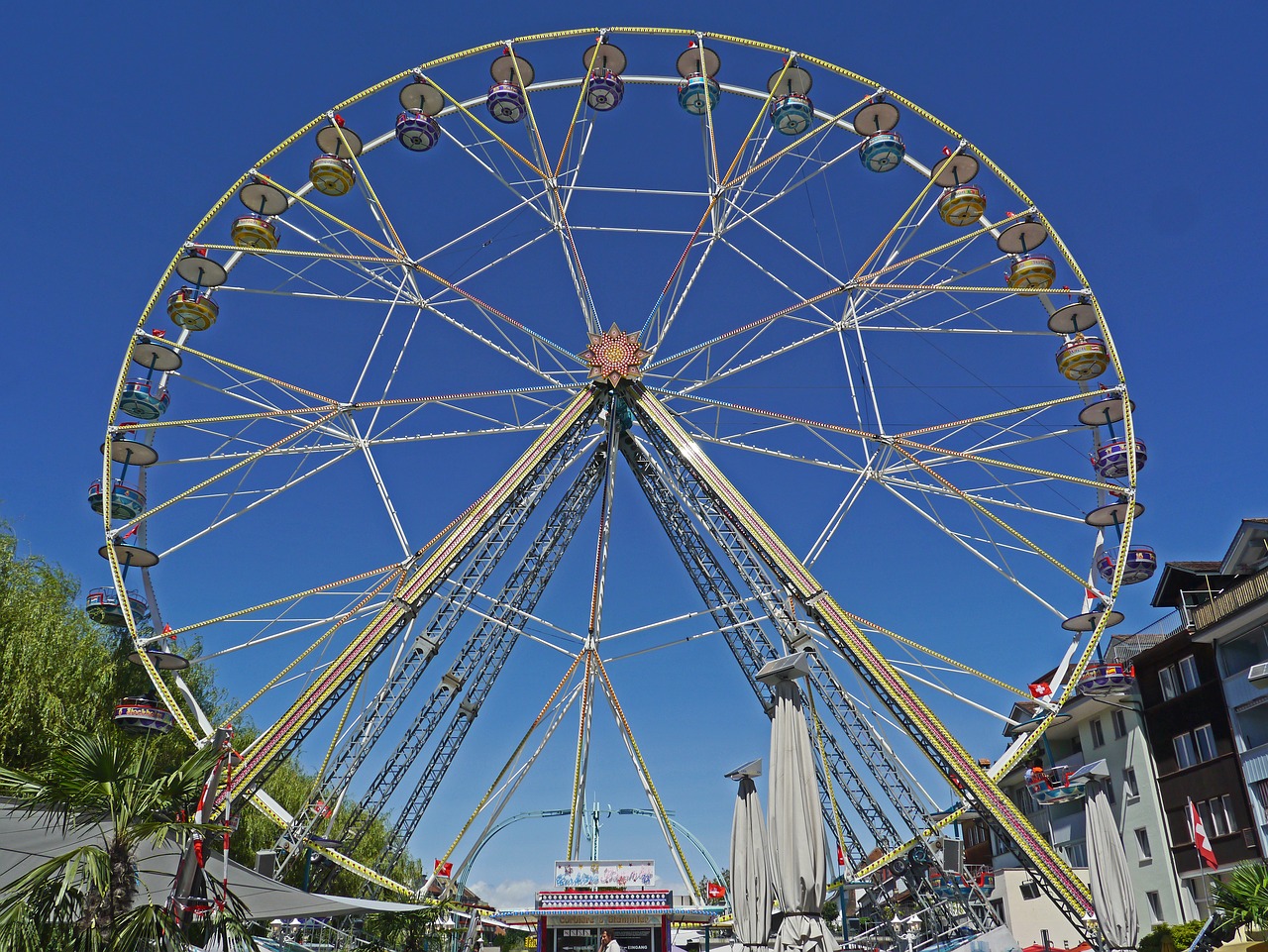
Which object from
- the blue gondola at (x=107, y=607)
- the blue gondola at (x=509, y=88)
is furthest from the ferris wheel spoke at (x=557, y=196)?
the blue gondola at (x=107, y=607)

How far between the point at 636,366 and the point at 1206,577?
66.9ft

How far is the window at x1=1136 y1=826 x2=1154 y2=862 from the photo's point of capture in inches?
1253

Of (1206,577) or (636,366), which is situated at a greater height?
(636,366)

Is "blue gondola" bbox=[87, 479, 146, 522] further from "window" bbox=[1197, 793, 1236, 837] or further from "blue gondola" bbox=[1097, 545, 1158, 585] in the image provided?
"window" bbox=[1197, 793, 1236, 837]

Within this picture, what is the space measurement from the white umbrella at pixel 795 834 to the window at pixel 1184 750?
74.2ft

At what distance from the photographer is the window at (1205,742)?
28.8 metres

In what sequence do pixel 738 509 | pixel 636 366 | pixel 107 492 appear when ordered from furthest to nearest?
1. pixel 636 366
2. pixel 738 509
3. pixel 107 492

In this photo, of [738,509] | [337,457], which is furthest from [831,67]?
[337,457]

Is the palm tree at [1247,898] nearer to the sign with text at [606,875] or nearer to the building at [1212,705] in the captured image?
the building at [1212,705]

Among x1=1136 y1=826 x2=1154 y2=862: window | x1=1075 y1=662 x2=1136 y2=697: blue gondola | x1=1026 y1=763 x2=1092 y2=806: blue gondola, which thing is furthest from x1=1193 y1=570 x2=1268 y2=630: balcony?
x1=1136 y1=826 x2=1154 y2=862: window

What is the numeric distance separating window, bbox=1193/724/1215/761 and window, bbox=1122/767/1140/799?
3710 millimetres

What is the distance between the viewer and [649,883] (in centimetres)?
2467

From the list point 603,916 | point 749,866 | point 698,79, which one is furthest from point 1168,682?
point 698,79

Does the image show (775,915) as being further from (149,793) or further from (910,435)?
(910,435)
